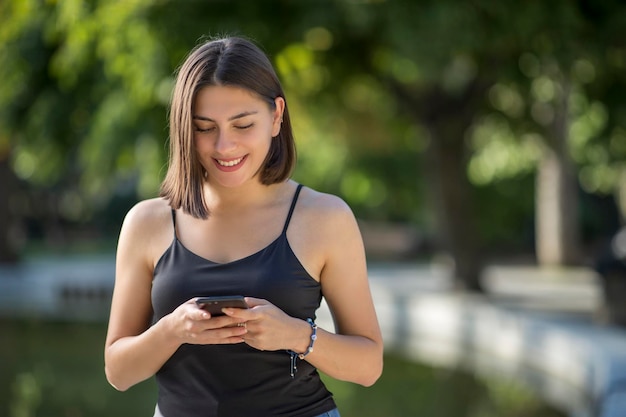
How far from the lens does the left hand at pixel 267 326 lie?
2398 millimetres

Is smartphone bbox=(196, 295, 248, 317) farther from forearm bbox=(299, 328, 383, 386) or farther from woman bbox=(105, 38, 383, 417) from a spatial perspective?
forearm bbox=(299, 328, 383, 386)

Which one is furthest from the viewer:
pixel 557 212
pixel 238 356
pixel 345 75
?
pixel 557 212

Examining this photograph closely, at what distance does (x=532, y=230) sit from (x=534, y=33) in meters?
16.4

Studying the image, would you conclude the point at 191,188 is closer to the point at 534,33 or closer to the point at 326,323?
the point at 534,33

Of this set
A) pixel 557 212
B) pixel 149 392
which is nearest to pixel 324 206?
pixel 149 392

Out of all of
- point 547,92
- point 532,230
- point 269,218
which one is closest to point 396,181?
point 532,230

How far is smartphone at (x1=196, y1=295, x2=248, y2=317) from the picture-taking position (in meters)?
2.37

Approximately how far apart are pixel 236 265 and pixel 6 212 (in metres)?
19.5

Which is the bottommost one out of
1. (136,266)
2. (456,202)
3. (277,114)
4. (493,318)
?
(493,318)

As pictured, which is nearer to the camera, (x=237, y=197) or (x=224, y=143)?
(x=224, y=143)

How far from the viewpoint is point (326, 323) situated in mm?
14039

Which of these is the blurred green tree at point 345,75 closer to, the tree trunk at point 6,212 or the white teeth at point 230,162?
the tree trunk at point 6,212

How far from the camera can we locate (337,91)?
15.9m

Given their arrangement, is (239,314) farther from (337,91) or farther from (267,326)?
(337,91)
